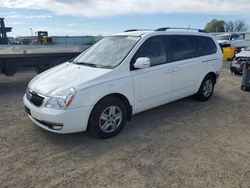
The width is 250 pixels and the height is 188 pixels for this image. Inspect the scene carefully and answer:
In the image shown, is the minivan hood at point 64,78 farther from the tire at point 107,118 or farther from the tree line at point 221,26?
the tree line at point 221,26

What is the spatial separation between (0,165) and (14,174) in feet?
1.15

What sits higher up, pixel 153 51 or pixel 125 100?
pixel 153 51

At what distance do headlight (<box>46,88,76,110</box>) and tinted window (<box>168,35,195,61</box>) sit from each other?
2.29m

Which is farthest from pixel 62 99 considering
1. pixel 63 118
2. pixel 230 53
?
pixel 230 53

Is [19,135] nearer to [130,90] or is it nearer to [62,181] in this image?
[62,181]

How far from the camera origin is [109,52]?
4227 mm

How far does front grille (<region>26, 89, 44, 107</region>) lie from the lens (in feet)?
11.3

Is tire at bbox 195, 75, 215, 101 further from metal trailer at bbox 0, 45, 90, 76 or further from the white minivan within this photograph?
metal trailer at bbox 0, 45, 90, 76

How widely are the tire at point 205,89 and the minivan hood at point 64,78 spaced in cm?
291

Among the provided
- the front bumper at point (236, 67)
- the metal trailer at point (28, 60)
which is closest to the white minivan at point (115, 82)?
the metal trailer at point (28, 60)

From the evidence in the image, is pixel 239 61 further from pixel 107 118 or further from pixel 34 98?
pixel 34 98

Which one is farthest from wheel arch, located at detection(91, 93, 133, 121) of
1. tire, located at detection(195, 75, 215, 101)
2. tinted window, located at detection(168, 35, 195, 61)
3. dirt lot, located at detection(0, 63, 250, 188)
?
tire, located at detection(195, 75, 215, 101)

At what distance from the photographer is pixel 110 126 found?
12.3 ft

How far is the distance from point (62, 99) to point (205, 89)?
152 inches
